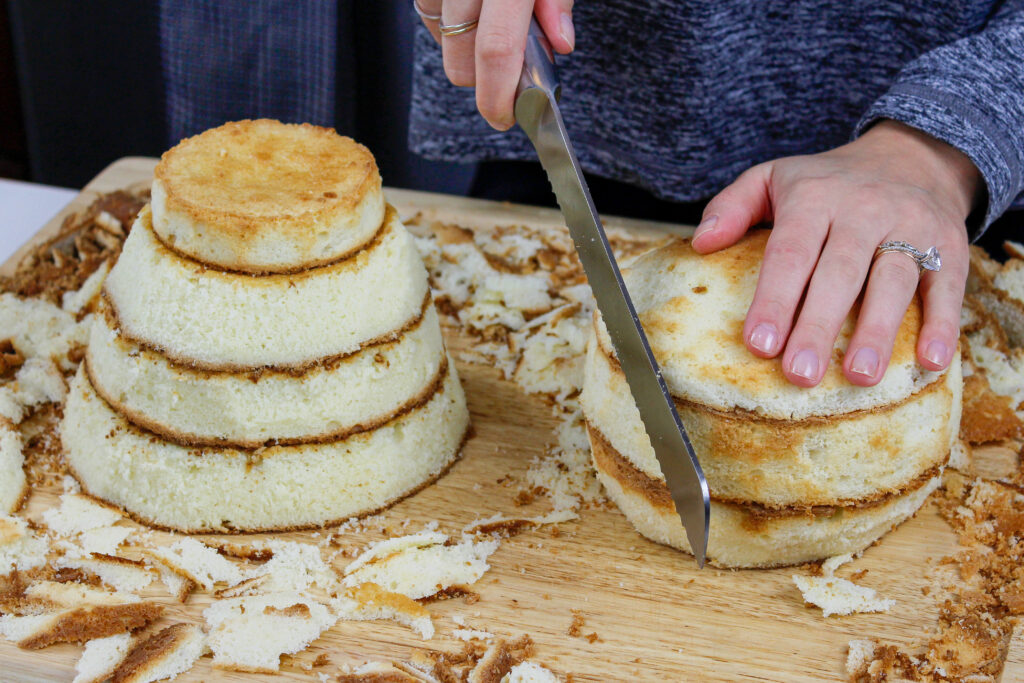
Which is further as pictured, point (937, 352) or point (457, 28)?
point (457, 28)

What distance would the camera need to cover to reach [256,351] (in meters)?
1.58

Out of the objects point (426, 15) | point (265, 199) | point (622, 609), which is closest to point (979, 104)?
point (426, 15)

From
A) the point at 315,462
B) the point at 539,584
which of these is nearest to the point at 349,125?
the point at 315,462

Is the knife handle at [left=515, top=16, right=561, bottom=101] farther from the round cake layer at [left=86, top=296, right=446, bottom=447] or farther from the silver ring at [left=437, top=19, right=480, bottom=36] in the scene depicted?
the round cake layer at [left=86, top=296, right=446, bottom=447]

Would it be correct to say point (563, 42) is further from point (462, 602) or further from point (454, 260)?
point (462, 602)

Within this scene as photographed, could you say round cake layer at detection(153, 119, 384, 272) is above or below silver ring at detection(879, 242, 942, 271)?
below

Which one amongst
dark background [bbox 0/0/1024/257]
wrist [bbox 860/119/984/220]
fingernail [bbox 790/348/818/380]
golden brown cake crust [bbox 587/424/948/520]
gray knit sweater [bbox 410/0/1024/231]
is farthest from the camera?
dark background [bbox 0/0/1024/257]

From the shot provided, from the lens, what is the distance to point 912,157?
1799mm

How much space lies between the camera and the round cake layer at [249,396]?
1.58 meters

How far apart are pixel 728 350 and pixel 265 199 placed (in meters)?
0.78

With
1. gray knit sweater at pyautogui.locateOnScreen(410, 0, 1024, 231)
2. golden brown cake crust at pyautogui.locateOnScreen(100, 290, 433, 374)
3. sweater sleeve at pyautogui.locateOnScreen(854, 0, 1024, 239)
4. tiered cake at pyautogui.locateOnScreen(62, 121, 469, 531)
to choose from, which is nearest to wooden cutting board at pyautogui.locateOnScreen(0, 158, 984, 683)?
tiered cake at pyautogui.locateOnScreen(62, 121, 469, 531)

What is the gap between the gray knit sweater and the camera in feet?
7.45

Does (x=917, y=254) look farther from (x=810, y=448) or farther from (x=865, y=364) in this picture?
(x=810, y=448)

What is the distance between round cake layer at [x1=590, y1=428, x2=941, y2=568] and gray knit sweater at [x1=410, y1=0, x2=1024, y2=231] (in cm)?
91
